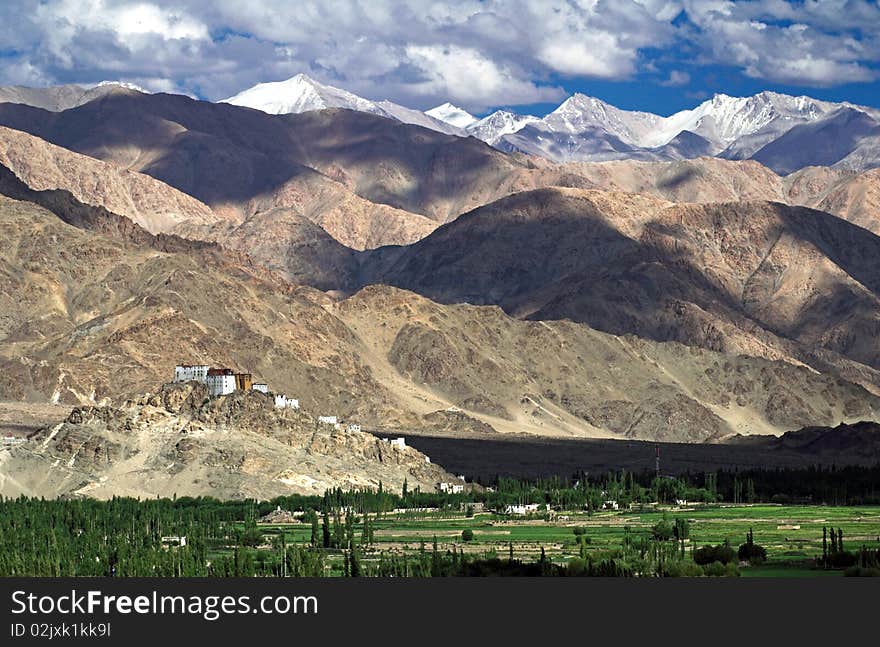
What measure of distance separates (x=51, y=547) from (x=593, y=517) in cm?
6854

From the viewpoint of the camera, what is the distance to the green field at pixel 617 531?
145 meters

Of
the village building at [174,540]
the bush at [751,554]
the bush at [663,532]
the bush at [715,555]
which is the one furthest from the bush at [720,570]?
the village building at [174,540]

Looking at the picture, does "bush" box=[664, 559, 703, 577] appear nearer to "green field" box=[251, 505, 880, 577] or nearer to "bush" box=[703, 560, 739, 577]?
"bush" box=[703, 560, 739, 577]

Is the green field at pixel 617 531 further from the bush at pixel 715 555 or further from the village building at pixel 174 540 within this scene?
the village building at pixel 174 540

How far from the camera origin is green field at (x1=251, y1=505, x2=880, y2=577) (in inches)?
5714

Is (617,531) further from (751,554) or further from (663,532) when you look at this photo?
(751,554)

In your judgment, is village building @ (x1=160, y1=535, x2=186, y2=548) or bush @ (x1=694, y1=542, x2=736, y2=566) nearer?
bush @ (x1=694, y1=542, x2=736, y2=566)

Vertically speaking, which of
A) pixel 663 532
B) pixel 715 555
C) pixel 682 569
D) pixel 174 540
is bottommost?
pixel 682 569

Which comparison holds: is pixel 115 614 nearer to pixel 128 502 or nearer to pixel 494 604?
pixel 494 604

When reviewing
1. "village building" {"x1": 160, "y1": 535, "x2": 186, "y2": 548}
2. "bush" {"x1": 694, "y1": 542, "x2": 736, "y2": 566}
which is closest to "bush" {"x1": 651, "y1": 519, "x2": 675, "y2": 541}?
"bush" {"x1": 694, "y1": 542, "x2": 736, "y2": 566}

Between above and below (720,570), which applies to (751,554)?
above

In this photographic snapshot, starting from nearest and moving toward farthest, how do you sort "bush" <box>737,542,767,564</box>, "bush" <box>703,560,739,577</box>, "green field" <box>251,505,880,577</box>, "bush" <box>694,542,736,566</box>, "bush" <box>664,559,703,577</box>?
1. "bush" <box>664,559,703,577</box>
2. "bush" <box>703,560,739,577</box>
3. "bush" <box>694,542,736,566</box>
4. "bush" <box>737,542,767,564</box>
5. "green field" <box>251,505,880,577</box>

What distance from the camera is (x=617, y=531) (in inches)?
6703

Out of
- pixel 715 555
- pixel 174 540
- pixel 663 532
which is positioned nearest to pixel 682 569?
pixel 715 555
